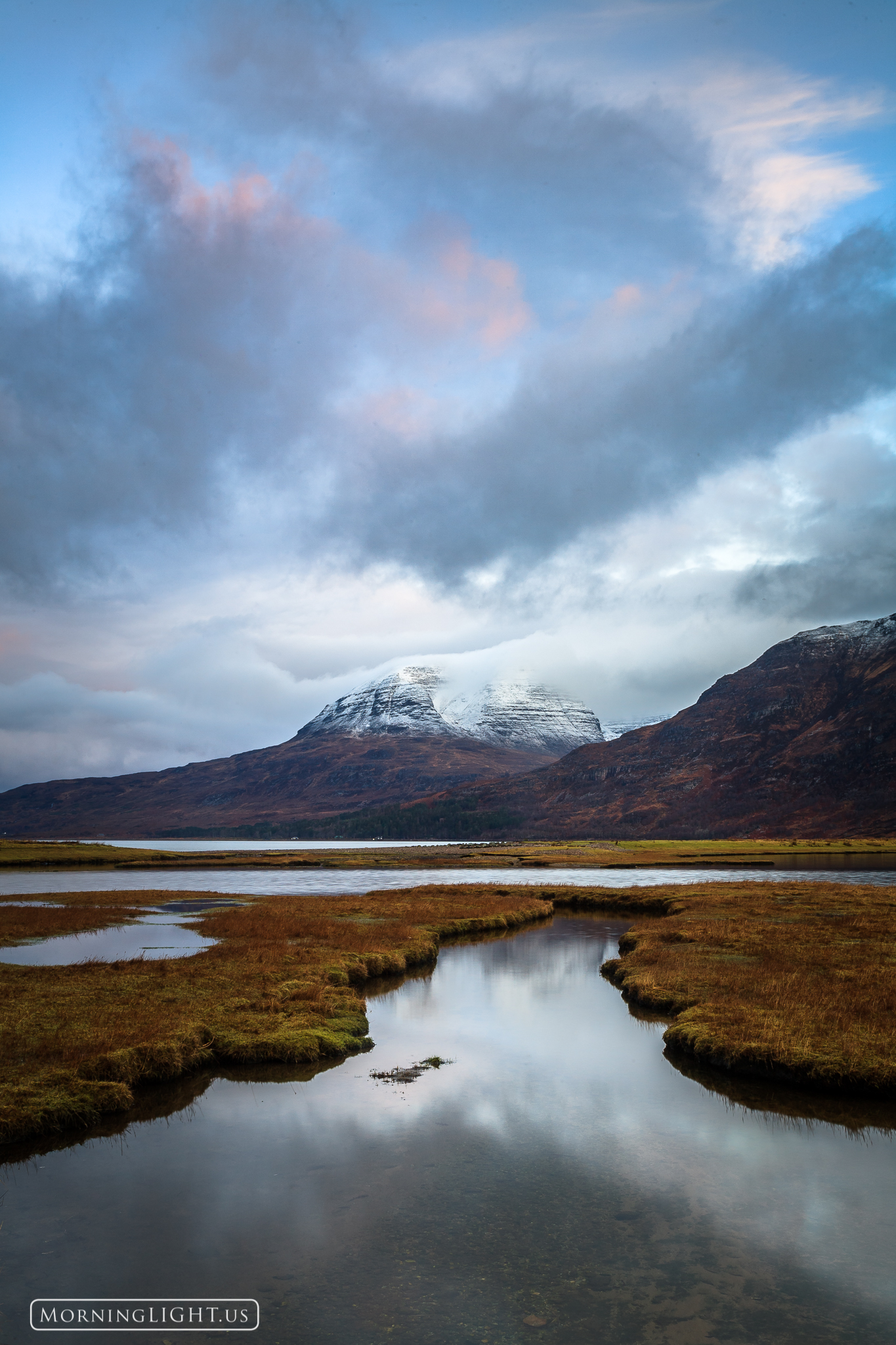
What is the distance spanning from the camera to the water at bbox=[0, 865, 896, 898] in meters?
94.0

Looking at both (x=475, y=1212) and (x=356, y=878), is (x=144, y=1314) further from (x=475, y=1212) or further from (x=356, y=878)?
(x=356, y=878)

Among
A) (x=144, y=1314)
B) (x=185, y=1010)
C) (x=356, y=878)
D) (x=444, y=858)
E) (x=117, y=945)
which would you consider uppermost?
(x=185, y=1010)

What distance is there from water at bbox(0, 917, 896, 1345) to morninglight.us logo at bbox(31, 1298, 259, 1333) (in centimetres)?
21

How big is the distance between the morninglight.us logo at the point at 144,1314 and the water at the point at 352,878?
75.3m

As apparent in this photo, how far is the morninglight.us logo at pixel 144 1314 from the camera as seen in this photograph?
12.2 metres

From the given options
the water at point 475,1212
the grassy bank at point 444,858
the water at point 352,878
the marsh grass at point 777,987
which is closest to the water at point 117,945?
the water at point 475,1212

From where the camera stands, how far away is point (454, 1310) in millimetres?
12539

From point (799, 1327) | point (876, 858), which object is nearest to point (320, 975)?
point (799, 1327)

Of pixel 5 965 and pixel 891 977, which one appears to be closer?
pixel 891 977

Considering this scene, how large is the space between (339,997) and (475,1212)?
17.8 meters

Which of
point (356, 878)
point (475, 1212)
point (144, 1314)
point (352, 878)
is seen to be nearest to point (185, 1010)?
point (475, 1212)

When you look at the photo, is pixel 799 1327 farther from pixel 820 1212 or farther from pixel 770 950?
pixel 770 950

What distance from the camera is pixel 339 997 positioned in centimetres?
3253

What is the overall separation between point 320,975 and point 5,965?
1542cm
